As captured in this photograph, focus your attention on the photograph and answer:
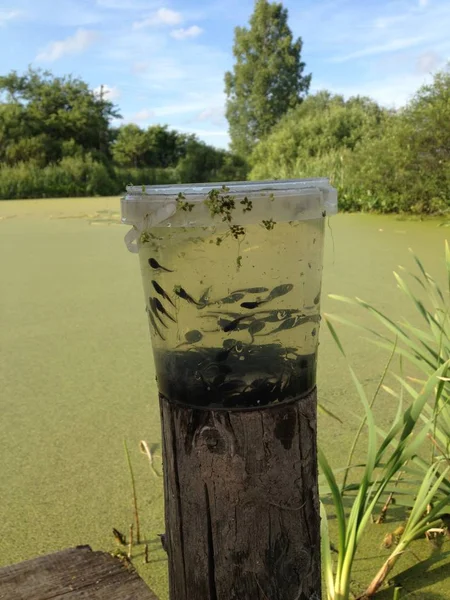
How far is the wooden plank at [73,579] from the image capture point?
22.9 inches

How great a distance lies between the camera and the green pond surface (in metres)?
1.02

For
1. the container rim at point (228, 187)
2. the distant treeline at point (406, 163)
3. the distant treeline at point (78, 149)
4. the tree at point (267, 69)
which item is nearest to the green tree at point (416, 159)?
the distant treeline at point (406, 163)

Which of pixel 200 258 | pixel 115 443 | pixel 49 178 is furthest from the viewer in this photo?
pixel 49 178

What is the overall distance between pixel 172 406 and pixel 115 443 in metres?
0.87

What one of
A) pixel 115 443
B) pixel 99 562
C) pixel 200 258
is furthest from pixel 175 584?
pixel 115 443

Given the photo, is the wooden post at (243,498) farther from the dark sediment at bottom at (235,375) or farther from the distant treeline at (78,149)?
the distant treeline at (78,149)

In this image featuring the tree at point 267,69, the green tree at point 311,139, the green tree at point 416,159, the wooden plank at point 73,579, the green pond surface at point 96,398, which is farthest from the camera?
the tree at point 267,69

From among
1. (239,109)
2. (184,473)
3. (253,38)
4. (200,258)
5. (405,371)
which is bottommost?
(405,371)

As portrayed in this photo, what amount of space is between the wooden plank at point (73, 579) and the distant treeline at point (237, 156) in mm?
4864

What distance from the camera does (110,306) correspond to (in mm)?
2477

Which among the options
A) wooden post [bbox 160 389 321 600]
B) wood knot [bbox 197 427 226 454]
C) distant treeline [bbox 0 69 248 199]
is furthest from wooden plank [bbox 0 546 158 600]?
distant treeline [bbox 0 69 248 199]

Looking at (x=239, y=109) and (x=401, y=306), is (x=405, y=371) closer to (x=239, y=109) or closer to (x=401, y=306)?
(x=401, y=306)

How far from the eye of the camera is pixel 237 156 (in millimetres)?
16125

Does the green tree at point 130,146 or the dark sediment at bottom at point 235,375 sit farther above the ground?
the green tree at point 130,146
